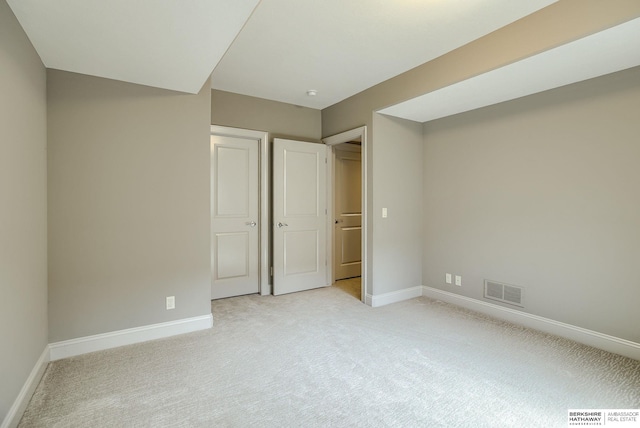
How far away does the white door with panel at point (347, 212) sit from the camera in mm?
4789

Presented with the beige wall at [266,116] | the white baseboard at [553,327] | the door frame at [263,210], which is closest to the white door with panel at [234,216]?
the door frame at [263,210]

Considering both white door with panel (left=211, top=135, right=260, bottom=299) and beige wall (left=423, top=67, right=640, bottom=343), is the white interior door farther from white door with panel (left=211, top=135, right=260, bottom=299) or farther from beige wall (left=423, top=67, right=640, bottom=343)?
beige wall (left=423, top=67, right=640, bottom=343)

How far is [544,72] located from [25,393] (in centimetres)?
423

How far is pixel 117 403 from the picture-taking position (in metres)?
1.86

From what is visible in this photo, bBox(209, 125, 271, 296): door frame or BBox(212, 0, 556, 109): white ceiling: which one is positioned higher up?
BBox(212, 0, 556, 109): white ceiling

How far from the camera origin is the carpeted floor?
174 cm

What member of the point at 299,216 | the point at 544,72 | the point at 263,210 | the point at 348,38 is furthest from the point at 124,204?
the point at 544,72

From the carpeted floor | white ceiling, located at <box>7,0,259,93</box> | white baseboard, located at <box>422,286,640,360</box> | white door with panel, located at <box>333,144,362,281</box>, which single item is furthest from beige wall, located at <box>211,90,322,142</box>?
white baseboard, located at <box>422,286,640,360</box>

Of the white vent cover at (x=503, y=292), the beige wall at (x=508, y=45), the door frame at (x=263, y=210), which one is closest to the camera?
the beige wall at (x=508, y=45)

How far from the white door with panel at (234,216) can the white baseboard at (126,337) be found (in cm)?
92

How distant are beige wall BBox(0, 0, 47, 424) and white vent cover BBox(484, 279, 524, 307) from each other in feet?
12.7

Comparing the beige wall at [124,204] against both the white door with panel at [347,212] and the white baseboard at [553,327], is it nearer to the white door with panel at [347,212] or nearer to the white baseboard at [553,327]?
the white door with panel at [347,212]

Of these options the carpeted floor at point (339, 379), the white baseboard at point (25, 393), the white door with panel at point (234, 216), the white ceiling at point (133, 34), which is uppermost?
the white ceiling at point (133, 34)

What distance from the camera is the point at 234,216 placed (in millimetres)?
3914
